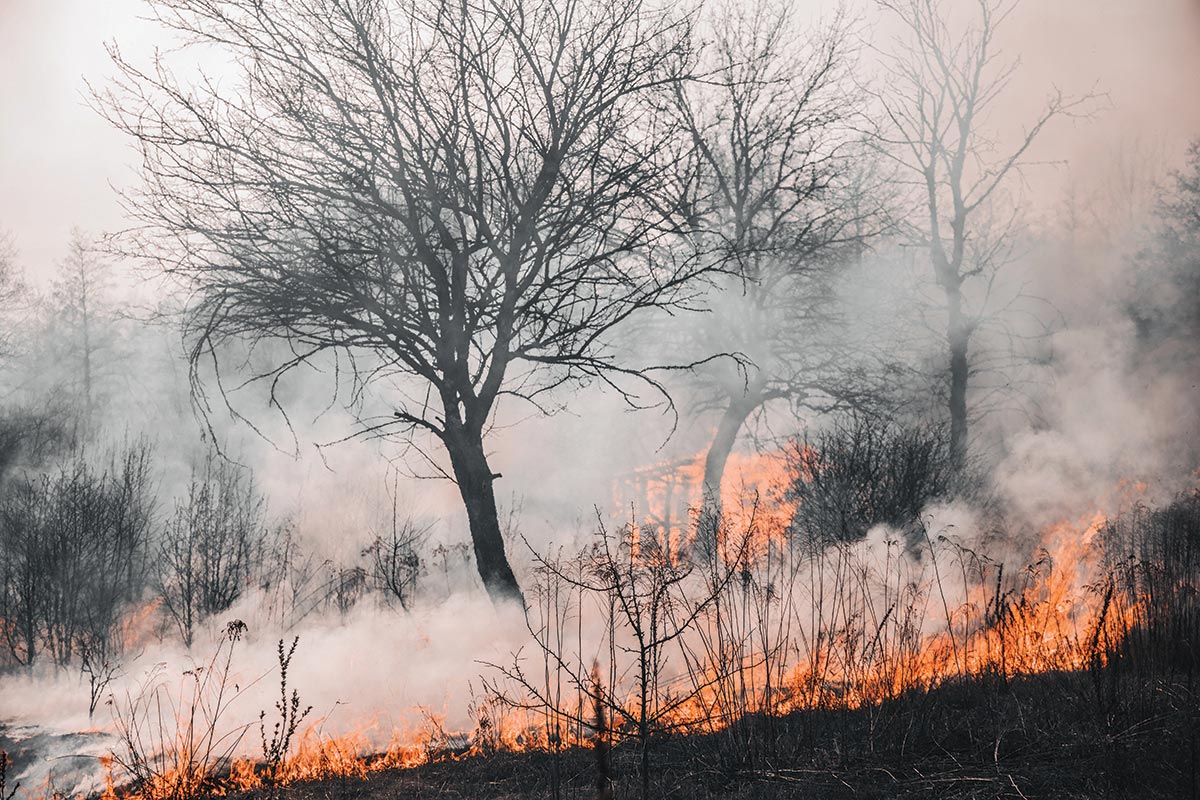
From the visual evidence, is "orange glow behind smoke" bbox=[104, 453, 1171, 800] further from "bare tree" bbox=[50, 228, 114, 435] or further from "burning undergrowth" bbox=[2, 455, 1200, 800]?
"bare tree" bbox=[50, 228, 114, 435]

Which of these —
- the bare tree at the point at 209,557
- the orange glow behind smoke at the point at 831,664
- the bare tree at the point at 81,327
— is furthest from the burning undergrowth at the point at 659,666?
the bare tree at the point at 81,327

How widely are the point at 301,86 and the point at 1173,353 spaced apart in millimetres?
19900

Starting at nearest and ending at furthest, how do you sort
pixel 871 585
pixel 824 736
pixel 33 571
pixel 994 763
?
pixel 994 763
pixel 824 736
pixel 871 585
pixel 33 571

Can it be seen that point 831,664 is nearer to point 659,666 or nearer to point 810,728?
point 810,728

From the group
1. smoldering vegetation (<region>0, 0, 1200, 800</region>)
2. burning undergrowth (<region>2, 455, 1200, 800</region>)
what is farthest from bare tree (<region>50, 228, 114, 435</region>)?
burning undergrowth (<region>2, 455, 1200, 800</region>)

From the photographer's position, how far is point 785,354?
1451 centimetres

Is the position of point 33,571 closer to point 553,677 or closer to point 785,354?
point 553,677

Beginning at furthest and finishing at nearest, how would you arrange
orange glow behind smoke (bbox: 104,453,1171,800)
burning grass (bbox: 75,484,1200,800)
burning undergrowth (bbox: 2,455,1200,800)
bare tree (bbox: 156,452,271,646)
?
bare tree (bbox: 156,452,271,646) < orange glow behind smoke (bbox: 104,453,1171,800) < burning undergrowth (bbox: 2,455,1200,800) < burning grass (bbox: 75,484,1200,800)

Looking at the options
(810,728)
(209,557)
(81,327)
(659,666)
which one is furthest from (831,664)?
(81,327)

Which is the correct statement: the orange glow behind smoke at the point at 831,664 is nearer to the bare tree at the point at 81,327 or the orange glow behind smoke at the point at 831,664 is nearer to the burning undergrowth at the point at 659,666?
the burning undergrowth at the point at 659,666

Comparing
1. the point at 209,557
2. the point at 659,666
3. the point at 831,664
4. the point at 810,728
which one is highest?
the point at 209,557

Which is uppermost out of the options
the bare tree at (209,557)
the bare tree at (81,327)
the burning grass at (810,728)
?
the bare tree at (81,327)

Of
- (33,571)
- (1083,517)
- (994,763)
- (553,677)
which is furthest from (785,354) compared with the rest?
(33,571)

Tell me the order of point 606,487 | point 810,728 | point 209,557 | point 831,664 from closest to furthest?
point 810,728
point 831,664
point 209,557
point 606,487
